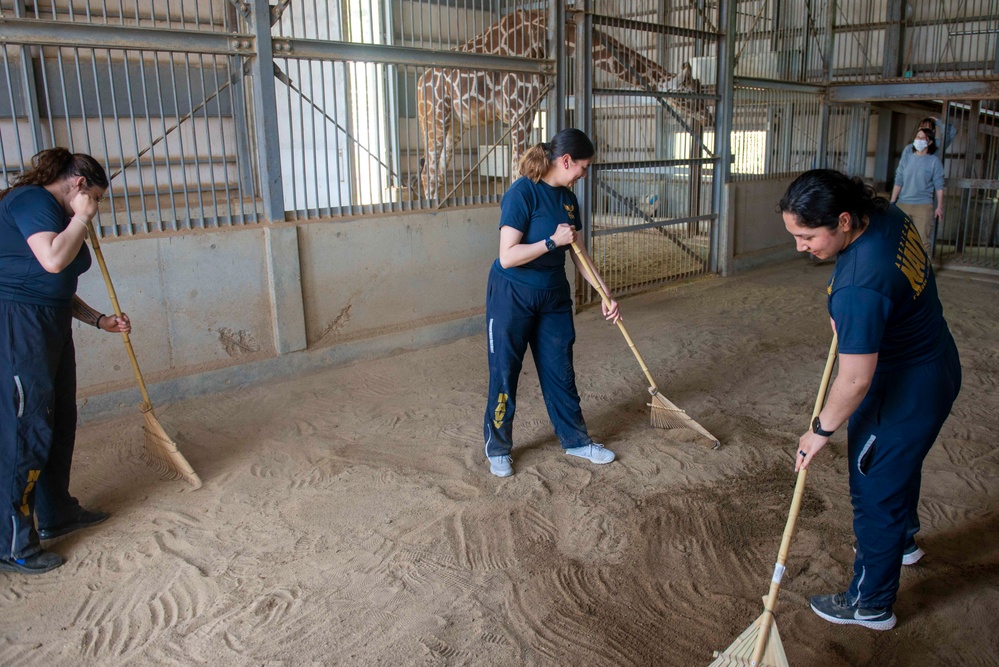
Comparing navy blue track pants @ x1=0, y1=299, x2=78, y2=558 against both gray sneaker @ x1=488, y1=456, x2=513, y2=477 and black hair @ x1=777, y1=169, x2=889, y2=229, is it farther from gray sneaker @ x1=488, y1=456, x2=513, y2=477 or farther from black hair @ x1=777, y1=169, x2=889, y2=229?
black hair @ x1=777, y1=169, x2=889, y2=229

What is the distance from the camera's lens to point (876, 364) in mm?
2359

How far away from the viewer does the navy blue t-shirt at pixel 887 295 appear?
2.19m

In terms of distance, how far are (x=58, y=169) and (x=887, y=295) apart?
3019 millimetres

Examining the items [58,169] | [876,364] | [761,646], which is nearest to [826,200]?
[876,364]

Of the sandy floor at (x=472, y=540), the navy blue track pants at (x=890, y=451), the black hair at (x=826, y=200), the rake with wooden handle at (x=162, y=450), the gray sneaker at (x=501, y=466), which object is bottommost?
the sandy floor at (x=472, y=540)

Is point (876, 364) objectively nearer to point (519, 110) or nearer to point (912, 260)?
point (912, 260)

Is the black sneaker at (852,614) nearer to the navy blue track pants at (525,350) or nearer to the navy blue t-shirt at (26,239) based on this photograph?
the navy blue track pants at (525,350)

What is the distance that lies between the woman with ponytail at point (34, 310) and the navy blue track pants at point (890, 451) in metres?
2.96

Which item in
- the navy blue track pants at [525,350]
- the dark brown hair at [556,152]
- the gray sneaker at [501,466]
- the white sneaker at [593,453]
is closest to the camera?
the dark brown hair at [556,152]

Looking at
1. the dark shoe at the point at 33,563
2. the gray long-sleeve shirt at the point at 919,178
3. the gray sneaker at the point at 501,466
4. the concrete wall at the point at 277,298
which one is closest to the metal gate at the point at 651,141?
the concrete wall at the point at 277,298

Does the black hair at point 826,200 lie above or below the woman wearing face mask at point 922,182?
above

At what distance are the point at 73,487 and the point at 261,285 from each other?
183cm

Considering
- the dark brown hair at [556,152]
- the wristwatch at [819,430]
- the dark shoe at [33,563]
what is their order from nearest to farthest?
the wristwatch at [819,430]
the dark shoe at [33,563]
the dark brown hair at [556,152]

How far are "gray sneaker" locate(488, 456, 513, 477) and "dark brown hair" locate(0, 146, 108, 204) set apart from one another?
223cm
